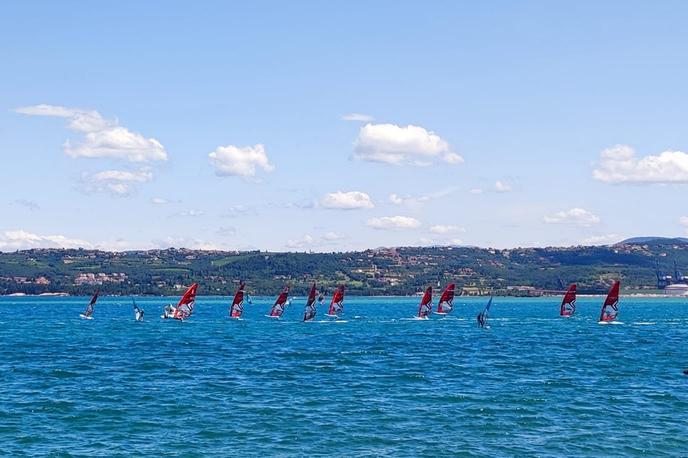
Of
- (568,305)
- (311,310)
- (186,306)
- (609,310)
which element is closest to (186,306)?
(186,306)

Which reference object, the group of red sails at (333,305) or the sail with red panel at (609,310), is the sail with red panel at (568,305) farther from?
the sail with red panel at (609,310)

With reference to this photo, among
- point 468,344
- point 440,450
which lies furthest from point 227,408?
point 468,344

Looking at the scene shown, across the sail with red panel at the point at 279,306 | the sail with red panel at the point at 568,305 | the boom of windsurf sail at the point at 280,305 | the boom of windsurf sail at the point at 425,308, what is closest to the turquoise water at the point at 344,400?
the boom of windsurf sail at the point at 280,305

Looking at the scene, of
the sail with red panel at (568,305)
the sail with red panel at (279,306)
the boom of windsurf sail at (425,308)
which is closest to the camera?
the boom of windsurf sail at (425,308)

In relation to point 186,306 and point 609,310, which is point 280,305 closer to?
point 186,306

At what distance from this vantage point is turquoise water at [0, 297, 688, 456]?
4503 centimetres

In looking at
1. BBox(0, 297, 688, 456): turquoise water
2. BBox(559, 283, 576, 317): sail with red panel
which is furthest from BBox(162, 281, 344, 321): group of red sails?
BBox(0, 297, 688, 456): turquoise water

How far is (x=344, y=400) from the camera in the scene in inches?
2295

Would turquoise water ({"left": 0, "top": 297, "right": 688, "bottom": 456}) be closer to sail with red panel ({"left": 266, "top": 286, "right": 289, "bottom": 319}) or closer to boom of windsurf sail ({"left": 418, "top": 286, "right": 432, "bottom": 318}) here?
boom of windsurf sail ({"left": 418, "top": 286, "right": 432, "bottom": 318})

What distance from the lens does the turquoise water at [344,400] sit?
45031mm

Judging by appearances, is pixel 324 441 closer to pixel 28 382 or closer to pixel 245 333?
pixel 28 382

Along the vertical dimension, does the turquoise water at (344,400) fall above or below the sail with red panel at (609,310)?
below

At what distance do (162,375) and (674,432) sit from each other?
38763 mm

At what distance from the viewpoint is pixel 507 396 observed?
59.8 m
